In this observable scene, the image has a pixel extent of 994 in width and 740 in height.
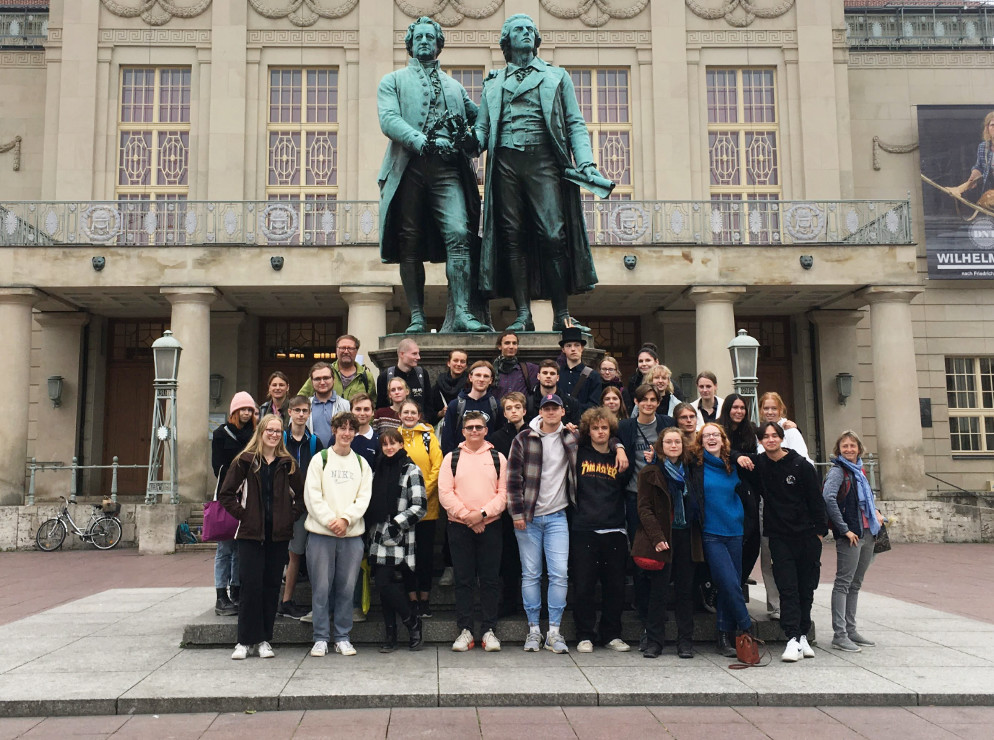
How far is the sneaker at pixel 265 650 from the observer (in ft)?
21.5

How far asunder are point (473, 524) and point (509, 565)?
73 centimetres

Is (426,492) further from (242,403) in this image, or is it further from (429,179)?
(429,179)

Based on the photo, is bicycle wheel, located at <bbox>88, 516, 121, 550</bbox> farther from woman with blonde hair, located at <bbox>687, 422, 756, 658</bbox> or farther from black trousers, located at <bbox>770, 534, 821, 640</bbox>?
black trousers, located at <bbox>770, 534, 821, 640</bbox>

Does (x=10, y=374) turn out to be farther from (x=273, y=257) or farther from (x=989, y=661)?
(x=989, y=661)

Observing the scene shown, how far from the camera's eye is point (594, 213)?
921 inches

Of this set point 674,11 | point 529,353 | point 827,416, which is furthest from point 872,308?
point 529,353

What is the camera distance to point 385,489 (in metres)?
6.77

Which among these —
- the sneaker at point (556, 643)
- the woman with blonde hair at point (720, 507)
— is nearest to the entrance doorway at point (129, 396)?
the sneaker at point (556, 643)

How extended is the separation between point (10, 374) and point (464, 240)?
55.8 ft

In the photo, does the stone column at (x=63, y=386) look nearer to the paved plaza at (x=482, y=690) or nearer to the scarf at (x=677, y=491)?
the paved plaza at (x=482, y=690)

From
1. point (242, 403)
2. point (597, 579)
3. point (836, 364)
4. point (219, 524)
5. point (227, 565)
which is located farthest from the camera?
point (836, 364)

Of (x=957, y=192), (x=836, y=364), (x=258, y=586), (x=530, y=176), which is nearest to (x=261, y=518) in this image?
(x=258, y=586)

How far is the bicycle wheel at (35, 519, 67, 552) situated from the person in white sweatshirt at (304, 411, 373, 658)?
1467 centimetres

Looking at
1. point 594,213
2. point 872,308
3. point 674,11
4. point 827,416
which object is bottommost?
point 827,416
